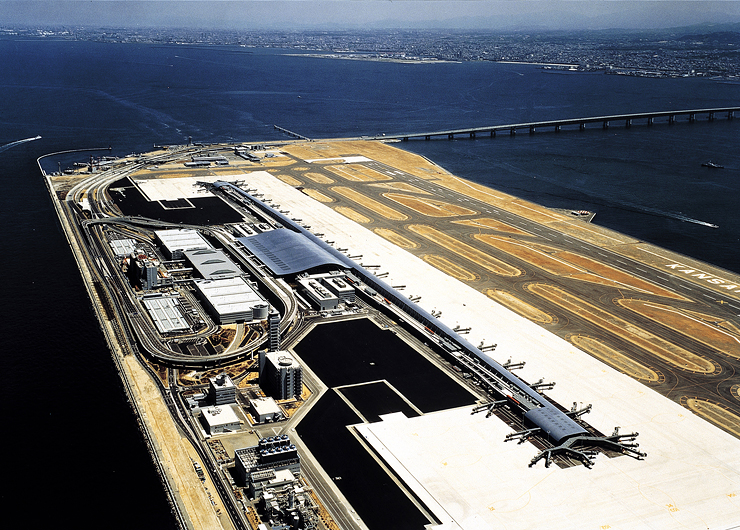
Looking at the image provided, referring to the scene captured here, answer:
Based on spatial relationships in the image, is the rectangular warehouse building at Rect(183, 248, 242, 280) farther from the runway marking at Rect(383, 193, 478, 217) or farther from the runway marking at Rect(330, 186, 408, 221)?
the runway marking at Rect(383, 193, 478, 217)

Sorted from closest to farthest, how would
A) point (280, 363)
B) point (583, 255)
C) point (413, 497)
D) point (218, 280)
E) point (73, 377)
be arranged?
point (413, 497), point (280, 363), point (73, 377), point (218, 280), point (583, 255)

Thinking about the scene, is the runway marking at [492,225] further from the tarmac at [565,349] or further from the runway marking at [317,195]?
the runway marking at [317,195]

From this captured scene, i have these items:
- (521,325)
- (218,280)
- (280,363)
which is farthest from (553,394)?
(218,280)

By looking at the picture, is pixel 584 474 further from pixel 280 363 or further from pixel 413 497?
pixel 280 363

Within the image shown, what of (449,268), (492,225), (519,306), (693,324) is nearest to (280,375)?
(519,306)

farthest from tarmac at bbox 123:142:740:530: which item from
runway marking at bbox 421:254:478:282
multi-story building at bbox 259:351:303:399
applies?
multi-story building at bbox 259:351:303:399

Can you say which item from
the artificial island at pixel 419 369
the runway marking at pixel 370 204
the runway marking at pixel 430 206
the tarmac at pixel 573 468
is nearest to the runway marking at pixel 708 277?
the artificial island at pixel 419 369
